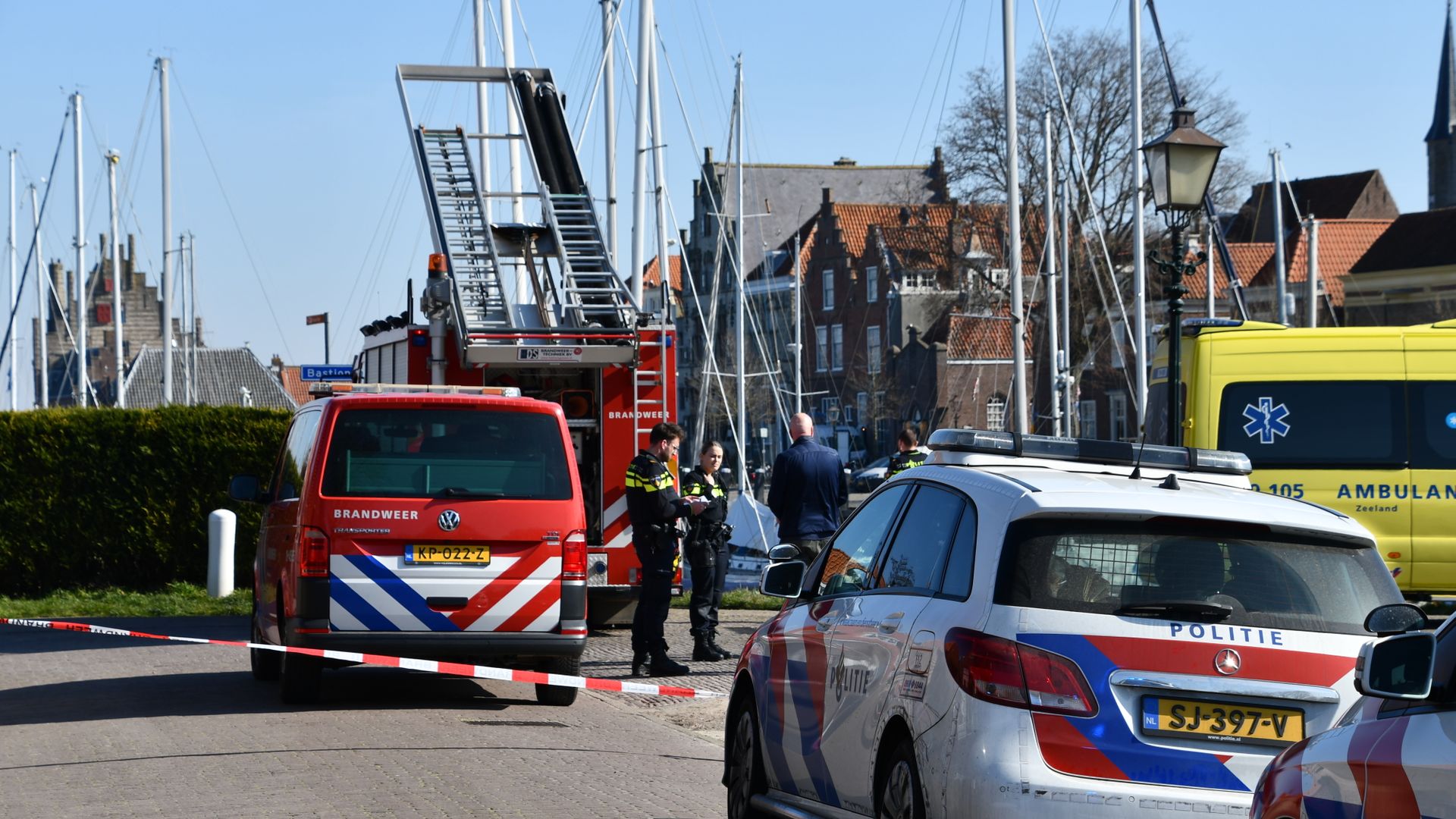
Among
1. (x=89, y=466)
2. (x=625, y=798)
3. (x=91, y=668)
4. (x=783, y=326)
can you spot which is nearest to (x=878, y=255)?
(x=783, y=326)

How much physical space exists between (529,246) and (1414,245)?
63.7 m

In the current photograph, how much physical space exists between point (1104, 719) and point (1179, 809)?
0.32 meters

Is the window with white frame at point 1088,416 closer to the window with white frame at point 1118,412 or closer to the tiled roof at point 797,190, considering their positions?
the window with white frame at point 1118,412

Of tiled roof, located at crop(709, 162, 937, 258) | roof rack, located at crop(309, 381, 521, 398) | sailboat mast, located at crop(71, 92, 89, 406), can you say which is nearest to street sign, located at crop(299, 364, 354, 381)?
roof rack, located at crop(309, 381, 521, 398)

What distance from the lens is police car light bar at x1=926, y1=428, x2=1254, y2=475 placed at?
6547mm

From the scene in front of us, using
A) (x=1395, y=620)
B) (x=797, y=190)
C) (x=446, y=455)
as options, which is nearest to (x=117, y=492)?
(x=446, y=455)

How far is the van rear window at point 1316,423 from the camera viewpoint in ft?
47.4

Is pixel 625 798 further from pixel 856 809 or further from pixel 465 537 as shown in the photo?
pixel 465 537

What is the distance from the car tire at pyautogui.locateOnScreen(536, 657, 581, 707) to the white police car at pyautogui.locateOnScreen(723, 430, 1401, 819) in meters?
5.64

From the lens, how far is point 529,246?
18.2m

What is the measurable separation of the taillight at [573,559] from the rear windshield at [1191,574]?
636 cm

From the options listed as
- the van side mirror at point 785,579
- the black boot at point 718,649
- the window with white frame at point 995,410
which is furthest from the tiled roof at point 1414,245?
the van side mirror at point 785,579

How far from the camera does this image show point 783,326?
83.8 m

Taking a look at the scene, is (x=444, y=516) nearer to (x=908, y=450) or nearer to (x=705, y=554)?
(x=705, y=554)
